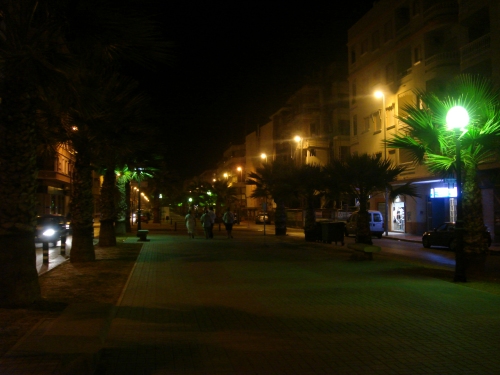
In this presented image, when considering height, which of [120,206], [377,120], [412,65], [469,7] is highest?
[469,7]

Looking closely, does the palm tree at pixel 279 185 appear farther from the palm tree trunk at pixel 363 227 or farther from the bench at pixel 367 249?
the bench at pixel 367 249

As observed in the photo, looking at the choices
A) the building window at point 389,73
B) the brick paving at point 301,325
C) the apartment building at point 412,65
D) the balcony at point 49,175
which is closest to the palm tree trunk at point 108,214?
the brick paving at point 301,325

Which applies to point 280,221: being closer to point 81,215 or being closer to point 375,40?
point 375,40

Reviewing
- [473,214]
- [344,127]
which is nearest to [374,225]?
[344,127]

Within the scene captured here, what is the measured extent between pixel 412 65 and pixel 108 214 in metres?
24.2

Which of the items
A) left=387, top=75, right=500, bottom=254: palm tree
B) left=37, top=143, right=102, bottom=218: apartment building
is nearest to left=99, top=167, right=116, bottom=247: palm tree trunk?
left=387, top=75, right=500, bottom=254: palm tree

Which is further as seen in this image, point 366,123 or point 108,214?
point 366,123

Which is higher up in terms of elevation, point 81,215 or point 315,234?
point 81,215

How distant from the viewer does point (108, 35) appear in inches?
364

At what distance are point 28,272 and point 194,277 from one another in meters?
5.64

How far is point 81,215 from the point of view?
57.0 ft

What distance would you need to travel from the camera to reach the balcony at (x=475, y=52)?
28672 millimetres

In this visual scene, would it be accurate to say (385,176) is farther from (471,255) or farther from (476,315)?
(476,315)

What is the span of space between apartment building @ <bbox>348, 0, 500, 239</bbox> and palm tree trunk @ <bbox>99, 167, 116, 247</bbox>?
16760 mm
